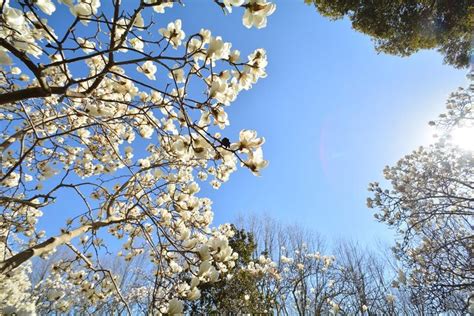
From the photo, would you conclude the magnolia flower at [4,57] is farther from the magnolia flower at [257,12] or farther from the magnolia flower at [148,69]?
the magnolia flower at [257,12]

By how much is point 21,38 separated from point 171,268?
1.59m

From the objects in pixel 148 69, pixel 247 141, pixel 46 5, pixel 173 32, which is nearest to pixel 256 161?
pixel 247 141

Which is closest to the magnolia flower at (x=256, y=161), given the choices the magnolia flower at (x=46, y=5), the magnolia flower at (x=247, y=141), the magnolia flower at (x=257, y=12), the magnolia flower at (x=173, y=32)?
the magnolia flower at (x=247, y=141)

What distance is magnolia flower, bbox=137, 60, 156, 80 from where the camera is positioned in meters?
1.67

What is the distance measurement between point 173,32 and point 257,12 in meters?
0.50

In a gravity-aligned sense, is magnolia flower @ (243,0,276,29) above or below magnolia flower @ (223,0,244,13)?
above

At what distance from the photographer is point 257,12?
118 centimetres

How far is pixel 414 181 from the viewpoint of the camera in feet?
17.9

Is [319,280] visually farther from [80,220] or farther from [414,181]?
[80,220]

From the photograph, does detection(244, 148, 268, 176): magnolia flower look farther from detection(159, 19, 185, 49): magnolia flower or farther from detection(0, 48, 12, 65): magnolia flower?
detection(0, 48, 12, 65): magnolia flower

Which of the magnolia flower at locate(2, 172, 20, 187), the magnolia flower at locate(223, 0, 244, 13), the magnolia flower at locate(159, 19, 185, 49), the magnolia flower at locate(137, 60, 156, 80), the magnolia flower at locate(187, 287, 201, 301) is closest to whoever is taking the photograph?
the magnolia flower at locate(223, 0, 244, 13)

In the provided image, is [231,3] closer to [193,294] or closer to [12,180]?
[193,294]

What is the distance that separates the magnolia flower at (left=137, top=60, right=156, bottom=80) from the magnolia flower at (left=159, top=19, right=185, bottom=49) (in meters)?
0.27

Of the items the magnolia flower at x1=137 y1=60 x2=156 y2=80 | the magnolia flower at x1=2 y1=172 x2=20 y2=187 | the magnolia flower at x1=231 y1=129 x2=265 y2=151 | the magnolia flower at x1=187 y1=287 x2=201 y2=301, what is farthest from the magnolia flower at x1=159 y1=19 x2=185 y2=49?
the magnolia flower at x1=2 y1=172 x2=20 y2=187
